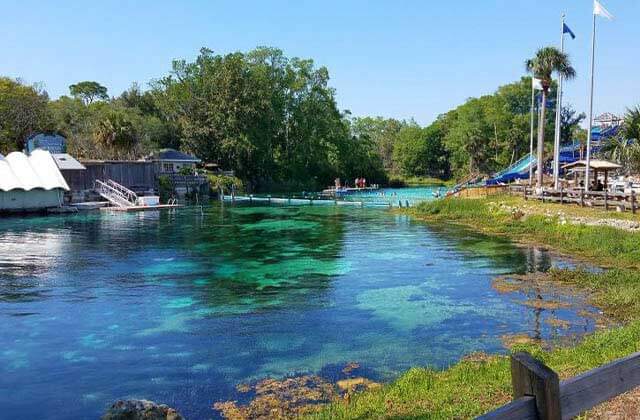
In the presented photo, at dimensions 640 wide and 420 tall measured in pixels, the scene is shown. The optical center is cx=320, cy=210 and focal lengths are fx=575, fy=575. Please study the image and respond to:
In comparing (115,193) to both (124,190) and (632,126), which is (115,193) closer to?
(124,190)

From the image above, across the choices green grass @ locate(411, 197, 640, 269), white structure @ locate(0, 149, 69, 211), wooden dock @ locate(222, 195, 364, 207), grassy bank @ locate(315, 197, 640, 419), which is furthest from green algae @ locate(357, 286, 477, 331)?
wooden dock @ locate(222, 195, 364, 207)

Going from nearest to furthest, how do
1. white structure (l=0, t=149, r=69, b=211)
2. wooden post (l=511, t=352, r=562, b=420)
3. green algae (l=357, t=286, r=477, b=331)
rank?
1. wooden post (l=511, t=352, r=562, b=420)
2. green algae (l=357, t=286, r=477, b=331)
3. white structure (l=0, t=149, r=69, b=211)

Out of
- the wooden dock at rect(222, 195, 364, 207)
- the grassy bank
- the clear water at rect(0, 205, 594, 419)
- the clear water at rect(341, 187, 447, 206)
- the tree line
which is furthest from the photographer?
the tree line

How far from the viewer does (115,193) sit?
6241cm

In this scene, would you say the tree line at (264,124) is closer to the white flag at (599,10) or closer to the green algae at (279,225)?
the green algae at (279,225)

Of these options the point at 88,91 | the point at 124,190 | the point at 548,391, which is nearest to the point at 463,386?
the point at 548,391

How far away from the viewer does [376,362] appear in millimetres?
12555

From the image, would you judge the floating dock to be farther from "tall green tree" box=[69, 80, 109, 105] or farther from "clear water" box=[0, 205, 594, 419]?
"tall green tree" box=[69, 80, 109, 105]

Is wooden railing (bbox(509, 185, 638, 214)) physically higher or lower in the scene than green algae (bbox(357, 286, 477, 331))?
higher

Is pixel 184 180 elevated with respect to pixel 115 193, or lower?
elevated

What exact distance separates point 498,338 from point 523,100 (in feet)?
325

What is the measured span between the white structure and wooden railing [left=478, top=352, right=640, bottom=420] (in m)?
54.4

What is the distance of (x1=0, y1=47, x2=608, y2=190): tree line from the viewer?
276ft

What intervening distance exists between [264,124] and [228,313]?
263 feet
